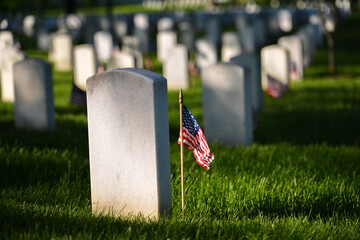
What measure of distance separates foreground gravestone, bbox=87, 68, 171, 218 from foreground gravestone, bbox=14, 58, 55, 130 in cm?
435

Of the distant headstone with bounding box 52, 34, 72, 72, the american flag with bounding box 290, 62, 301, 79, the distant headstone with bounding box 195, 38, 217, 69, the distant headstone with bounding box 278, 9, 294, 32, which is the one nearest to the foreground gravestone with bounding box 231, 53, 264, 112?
the american flag with bounding box 290, 62, 301, 79

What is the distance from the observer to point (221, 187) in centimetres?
559

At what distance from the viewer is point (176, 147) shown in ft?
25.2

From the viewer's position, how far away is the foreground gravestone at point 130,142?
4.53 metres

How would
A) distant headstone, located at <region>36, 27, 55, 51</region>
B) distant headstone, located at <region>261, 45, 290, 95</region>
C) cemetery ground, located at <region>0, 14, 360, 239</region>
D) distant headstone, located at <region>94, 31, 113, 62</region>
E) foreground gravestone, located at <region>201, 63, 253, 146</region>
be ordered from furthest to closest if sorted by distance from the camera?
distant headstone, located at <region>36, 27, 55, 51</region> → distant headstone, located at <region>94, 31, 113, 62</region> → distant headstone, located at <region>261, 45, 290, 95</region> → foreground gravestone, located at <region>201, 63, 253, 146</region> → cemetery ground, located at <region>0, 14, 360, 239</region>

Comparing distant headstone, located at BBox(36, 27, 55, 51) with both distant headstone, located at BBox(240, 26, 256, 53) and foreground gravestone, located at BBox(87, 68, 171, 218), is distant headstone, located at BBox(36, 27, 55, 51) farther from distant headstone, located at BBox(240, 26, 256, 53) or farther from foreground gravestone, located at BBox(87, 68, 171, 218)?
foreground gravestone, located at BBox(87, 68, 171, 218)

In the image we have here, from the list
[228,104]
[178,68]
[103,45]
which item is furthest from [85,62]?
[228,104]

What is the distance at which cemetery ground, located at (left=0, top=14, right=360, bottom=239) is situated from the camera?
4.25m

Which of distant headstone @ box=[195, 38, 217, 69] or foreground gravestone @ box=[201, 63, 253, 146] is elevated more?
distant headstone @ box=[195, 38, 217, 69]

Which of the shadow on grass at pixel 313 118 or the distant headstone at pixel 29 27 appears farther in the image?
the distant headstone at pixel 29 27

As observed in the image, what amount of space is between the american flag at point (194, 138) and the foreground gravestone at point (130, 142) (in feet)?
0.49

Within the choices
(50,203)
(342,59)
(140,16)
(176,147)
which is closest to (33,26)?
(140,16)

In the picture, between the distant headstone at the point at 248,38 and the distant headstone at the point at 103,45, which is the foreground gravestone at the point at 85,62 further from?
the distant headstone at the point at 248,38

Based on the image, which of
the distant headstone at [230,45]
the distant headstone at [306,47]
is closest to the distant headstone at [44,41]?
the distant headstone at [230,45]
